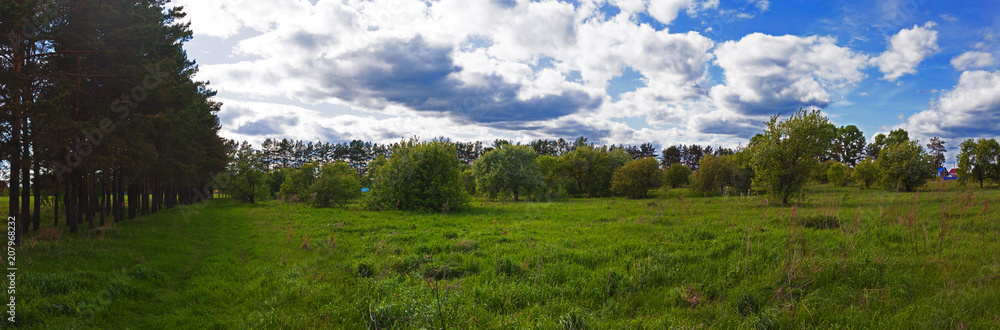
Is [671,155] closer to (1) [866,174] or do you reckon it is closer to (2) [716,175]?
(1) [866,174]

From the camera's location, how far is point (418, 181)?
77.9 feet

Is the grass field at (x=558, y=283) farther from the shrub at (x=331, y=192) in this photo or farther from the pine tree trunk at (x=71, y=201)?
the shrub at (x=331, y=192)

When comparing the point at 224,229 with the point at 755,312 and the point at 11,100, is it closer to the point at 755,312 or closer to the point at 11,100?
the point at 11,100

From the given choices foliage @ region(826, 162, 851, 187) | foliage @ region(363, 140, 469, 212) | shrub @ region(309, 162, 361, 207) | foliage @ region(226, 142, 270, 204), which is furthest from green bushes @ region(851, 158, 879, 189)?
foliage @ region(226, 142, 270, 204)

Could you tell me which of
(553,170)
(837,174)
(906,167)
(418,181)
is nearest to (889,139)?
(837,174)

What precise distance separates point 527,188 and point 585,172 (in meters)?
17.8

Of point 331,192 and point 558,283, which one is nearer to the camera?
point 558,283

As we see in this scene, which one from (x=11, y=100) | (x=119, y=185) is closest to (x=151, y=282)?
(x=11, y=100)

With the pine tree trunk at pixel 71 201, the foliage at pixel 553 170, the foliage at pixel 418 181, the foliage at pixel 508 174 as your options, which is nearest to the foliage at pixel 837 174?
the foliage at pixel 553 170

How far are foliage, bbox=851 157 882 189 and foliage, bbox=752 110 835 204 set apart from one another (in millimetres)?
28713

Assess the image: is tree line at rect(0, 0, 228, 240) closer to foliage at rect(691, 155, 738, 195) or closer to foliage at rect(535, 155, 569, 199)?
foliage at rect(535, 155, 569, 199)

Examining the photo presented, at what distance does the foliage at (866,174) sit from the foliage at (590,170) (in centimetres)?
2611

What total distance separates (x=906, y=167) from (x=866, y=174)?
11579mm

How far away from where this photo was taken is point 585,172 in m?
52.8
